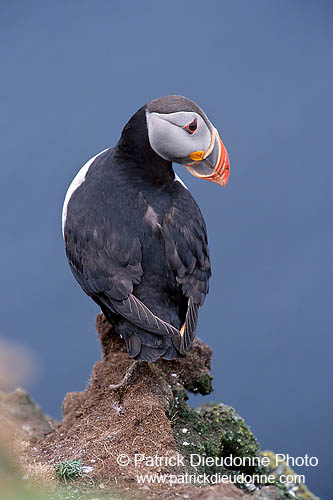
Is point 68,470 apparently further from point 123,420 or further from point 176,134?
point 176,134

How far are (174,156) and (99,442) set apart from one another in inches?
78.0

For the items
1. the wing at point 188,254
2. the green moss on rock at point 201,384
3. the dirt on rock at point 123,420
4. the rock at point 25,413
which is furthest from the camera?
the rock at point 25,413

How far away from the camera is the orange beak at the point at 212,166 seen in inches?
197

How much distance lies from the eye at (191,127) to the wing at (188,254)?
577 mm

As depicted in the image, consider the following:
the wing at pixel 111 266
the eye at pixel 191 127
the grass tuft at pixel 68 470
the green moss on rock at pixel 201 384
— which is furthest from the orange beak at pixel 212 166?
the grass tuft at pixel 68 470

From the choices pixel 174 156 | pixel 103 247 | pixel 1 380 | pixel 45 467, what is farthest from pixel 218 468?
pixel 1 380

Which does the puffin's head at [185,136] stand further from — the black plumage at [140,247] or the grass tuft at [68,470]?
the grass tuft at [68,470]

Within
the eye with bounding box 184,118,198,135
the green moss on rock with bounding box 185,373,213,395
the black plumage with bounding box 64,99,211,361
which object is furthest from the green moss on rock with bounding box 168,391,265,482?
the eye with bounding box 184,118,198,135

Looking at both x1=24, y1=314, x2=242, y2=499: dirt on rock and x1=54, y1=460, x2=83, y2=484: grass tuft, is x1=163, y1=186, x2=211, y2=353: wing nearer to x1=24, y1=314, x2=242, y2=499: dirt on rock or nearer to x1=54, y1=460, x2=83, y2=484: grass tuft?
x1=24, y1=314, x2=242, y2=499: dirt on rock

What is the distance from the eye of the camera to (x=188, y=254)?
16.6 feet

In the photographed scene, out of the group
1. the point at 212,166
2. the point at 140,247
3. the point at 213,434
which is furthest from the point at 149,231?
the point at 213,434

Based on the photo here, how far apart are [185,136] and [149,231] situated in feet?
2.27

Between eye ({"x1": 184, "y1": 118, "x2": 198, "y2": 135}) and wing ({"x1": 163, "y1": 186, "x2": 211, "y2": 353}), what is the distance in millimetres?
577

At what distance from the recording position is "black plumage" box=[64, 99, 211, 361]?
4.79 meters
